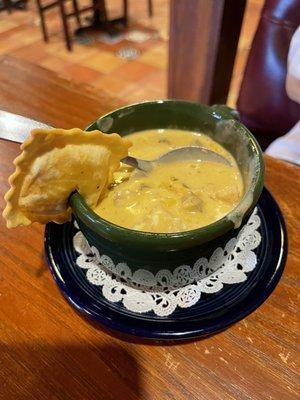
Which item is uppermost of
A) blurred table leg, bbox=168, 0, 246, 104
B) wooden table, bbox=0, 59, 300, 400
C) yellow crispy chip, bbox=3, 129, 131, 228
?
yellow crispy chip, bbox=3, 129, 131, 228

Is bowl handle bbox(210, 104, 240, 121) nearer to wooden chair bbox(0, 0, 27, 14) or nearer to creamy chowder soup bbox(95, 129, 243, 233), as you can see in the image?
creamy chowder soup bbox(95, 129, 243, 233)

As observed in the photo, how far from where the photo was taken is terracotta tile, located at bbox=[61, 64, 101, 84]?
2621 millimetres

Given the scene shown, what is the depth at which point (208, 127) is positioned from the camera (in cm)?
78

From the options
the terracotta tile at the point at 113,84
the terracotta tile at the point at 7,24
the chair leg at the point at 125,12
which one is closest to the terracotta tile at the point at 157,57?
the terracotta tile at the point at 113,84

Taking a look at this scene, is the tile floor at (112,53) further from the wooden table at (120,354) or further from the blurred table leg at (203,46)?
the wooden table at (120,354)

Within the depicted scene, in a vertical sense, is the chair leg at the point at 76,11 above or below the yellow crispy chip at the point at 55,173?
below

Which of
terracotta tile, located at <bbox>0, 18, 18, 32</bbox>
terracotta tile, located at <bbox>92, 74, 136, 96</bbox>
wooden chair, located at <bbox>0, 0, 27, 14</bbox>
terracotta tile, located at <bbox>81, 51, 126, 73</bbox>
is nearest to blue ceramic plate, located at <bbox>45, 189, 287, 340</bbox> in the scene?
terracotta tile, located at <bbox>92, 74, 136, 96</bbox>

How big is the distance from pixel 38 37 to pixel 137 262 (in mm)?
3013

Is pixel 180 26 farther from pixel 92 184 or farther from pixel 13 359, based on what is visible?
pixel 13 359

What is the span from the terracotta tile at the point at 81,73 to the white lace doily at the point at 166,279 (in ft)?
7.02

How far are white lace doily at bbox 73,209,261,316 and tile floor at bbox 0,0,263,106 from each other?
177 centimetres

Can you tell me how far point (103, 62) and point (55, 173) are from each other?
2.40m

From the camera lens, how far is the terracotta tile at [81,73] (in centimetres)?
Result: 262

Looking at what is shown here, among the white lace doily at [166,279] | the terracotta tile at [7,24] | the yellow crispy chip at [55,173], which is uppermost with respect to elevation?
the yellow crispy chip at [55,173]
